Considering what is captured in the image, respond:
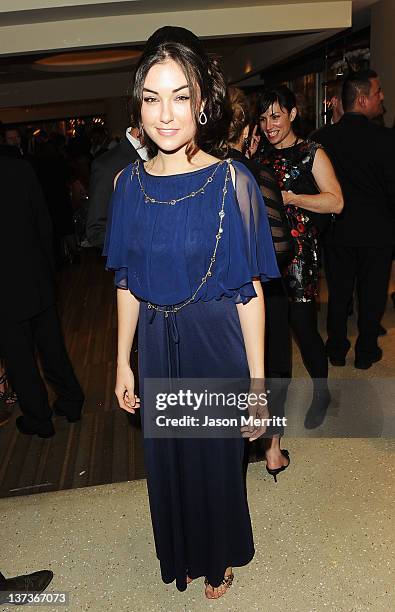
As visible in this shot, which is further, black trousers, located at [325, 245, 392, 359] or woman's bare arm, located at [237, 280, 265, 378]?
black trousers, located at [325, 245, 392, 359]

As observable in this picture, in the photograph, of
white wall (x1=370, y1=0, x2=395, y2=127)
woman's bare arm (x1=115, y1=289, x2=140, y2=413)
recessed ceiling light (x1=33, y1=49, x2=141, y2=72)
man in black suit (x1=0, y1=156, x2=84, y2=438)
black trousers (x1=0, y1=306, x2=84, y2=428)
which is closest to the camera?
woman's bare arm (x1=115, y1=289, x2=140, y2=413)

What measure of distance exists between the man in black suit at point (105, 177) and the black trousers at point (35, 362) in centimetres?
60

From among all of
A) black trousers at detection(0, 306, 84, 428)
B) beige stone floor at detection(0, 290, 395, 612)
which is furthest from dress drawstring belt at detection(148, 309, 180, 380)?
black trousers at detection(0, 306, 84, 428)

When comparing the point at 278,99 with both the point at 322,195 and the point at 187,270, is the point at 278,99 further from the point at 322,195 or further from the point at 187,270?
the point at 187,270

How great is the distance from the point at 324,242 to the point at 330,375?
0.81m

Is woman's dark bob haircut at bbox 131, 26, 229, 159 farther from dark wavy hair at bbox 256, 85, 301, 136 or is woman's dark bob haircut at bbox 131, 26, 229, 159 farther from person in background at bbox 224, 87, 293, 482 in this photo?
dark wavy hair at bbox 256, 85, 301, 136

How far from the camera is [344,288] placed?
11.9 feet

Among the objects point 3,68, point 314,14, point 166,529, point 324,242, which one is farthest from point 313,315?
point 3,68

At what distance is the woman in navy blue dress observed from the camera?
1473mm

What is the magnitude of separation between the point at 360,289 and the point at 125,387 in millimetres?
2181

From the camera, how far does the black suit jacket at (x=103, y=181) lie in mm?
2658

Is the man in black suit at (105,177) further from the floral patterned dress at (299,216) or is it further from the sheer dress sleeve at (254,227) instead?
the sheer dress sleeve at (254,227)

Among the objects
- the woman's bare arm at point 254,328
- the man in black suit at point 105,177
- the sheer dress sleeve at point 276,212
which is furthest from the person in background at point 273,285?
the man in black suit at point 105,177

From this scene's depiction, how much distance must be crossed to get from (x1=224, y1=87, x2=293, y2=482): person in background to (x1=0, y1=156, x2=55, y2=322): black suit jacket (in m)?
1.10
